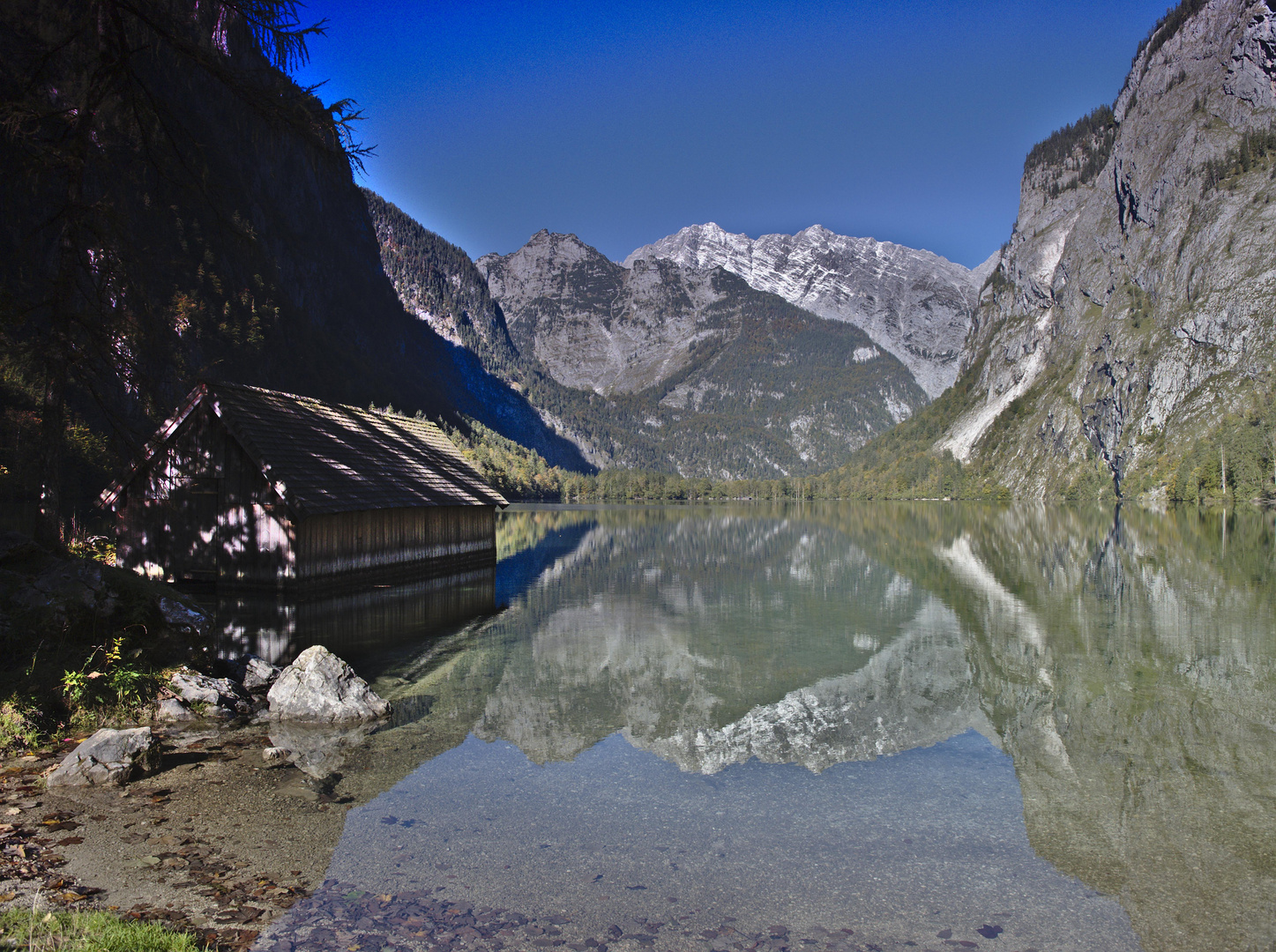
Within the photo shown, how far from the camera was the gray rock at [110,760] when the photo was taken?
27.6 ft

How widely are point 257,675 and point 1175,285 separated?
196 m

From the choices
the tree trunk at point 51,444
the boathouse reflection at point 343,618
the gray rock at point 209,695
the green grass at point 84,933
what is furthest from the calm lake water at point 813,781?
the tree trunk at point 51,444

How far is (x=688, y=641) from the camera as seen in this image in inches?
725

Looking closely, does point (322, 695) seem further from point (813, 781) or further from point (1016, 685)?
point (1016, 685)

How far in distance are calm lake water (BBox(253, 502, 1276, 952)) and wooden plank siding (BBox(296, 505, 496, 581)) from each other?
3.76 metres

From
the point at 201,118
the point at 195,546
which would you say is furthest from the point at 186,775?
the point at 201,118

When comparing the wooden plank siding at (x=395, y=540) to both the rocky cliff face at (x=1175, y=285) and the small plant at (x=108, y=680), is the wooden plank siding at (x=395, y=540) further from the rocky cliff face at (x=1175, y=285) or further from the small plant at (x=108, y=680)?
the rocky cliff face at (x=1175, y=285)

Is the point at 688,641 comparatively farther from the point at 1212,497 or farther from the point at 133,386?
the point at 1212,497

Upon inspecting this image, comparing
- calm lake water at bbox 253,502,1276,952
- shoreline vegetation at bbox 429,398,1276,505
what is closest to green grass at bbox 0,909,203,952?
calm lake water at bbox 253,502,1276,952

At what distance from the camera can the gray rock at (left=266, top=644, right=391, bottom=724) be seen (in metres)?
11.5

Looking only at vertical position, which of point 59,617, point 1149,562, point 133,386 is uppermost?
point 133,386

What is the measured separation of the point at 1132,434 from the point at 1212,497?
50782 mm

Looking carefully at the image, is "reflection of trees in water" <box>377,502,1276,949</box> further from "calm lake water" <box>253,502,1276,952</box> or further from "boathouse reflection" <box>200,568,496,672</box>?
"boathouse reflection" <box>200,568,496,672</box>

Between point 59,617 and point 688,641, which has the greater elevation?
point 59,617
